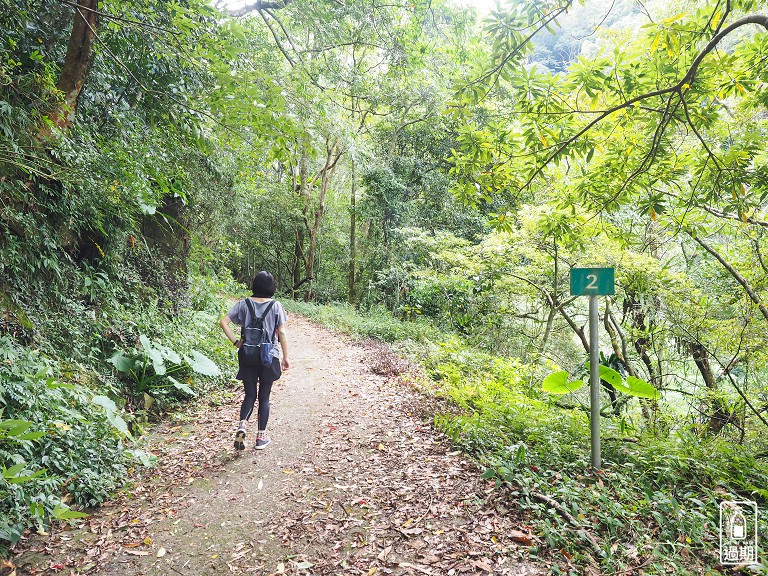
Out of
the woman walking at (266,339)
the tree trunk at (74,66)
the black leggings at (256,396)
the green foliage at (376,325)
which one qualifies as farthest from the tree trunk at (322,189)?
the black leggings at (256,396)

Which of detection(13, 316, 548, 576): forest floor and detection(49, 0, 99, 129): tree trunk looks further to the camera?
detection(49, 0, 99, 129): tree trunk

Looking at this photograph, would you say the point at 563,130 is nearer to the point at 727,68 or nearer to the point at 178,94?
the point at 727,68

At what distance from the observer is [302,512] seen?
3.56 m

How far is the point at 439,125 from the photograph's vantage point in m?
15.1

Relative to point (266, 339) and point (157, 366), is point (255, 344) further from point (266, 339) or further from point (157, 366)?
point (157, 366)

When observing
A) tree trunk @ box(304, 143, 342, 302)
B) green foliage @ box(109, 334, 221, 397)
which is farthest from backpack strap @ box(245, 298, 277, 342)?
tree trunk @ box(304, 143, 342, 302)

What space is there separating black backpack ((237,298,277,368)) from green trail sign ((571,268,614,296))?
3.31 m

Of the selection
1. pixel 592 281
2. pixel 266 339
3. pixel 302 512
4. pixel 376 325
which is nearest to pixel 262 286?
pixel 266 339

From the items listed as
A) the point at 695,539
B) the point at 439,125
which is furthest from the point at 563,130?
the point at 439,125

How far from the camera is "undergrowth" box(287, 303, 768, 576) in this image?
2.85 m

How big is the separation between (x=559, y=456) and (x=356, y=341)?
791 cm

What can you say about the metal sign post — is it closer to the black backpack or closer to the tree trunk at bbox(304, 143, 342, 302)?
the black backpack

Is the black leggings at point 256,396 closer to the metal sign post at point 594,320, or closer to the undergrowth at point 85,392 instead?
the undergrowth at point 85,392

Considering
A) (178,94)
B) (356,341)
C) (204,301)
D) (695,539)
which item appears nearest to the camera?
(695,539)
